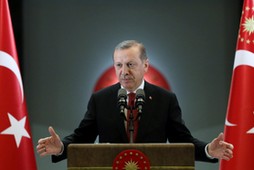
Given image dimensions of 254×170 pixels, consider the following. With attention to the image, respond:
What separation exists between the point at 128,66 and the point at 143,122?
0.34m

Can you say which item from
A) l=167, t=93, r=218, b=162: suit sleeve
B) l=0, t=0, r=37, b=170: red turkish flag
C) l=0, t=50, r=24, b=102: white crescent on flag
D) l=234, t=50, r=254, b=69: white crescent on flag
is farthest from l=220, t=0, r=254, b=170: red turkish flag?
l=0, t=50, r=24, b=102: white crescent on flag

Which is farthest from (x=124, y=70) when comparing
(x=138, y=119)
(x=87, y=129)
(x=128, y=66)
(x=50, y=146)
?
(x=50, y=146)

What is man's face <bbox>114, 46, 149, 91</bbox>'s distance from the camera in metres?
2.41

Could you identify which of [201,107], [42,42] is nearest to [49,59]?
[42,42]

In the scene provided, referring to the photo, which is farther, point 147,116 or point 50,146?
point 147,116

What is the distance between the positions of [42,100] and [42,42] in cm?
63

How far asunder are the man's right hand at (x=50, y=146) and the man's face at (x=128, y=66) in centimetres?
53

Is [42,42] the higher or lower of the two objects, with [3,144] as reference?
higher

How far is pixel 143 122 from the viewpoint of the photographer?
247 cm

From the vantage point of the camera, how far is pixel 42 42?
4523 mm

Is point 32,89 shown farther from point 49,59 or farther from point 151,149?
point 151,149

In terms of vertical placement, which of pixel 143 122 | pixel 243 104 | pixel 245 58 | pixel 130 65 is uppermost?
pixel 130 65

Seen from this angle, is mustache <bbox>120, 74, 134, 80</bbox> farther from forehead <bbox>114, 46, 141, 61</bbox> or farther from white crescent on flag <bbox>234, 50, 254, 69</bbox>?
white crescent on flag <bbox>234, 50, 254, 69</bbox>

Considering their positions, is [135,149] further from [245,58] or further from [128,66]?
[245,58]
